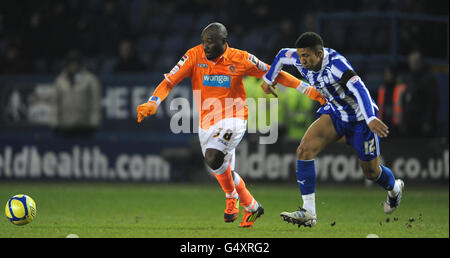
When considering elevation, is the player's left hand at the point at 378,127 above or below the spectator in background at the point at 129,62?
below

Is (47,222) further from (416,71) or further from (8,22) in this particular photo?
(8,22)

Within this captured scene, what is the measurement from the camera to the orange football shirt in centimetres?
921

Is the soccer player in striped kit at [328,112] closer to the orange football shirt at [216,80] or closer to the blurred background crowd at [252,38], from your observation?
the orange football shirt at [216,80]

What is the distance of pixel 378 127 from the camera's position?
8.14 metres

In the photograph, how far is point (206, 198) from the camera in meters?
13.3

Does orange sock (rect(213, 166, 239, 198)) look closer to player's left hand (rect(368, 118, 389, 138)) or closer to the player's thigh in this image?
the player's thigh

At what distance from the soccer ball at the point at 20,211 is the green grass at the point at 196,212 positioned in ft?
0.31

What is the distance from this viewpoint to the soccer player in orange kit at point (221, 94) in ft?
29.9

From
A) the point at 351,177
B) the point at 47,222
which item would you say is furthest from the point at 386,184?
the point at 351,177

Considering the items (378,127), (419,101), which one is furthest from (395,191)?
(419,101)

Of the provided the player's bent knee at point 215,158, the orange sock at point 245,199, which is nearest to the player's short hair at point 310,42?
the player's bent knee at point 215,158

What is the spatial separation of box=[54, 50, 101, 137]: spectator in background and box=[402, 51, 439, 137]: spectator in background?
589cm
